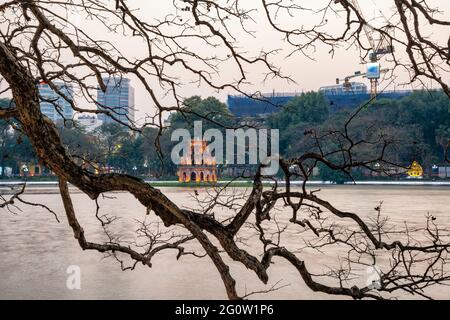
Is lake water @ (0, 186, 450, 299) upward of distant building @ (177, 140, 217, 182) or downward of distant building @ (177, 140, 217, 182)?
downward

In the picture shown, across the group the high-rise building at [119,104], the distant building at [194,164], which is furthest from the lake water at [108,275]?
the distant building at [194,164]

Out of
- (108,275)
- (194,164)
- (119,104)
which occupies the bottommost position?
(108,275)

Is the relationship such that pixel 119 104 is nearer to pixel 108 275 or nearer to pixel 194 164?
pixel 108 275

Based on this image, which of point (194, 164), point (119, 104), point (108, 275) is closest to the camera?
point (119, 104)

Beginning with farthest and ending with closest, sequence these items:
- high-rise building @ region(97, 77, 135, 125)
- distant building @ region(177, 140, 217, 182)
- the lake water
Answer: distant building @ region(177, 140, 217, 182)
the lake water
high-rise building @ region(97, 77, 135, 125)

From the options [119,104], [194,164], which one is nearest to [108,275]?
[119,104]

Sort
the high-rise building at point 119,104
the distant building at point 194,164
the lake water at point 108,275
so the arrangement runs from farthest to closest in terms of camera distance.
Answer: the distant building at point 194,164, the lake water at point 108,275, the high-rise building at point 119,104

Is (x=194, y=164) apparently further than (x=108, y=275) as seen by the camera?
Yes

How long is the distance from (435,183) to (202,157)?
18112 millimetres

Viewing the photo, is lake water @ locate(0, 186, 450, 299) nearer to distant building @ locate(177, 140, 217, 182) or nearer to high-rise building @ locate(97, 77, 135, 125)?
high-rise building @ locate(97, 77, 135, 125)

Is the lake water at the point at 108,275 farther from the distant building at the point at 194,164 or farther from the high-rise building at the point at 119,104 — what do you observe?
the distant building at the point at 194,164

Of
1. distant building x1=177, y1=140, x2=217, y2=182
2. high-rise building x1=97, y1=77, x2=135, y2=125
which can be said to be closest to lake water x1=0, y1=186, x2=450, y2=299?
high-rise building x1=97, y1=77, x2=135, y2=125

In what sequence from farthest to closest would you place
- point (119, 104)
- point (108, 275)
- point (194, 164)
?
1. point (194, 164)
2. point (108, 275)
3. point (119, 104)

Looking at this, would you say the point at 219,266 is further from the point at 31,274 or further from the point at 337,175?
the point at 337,175
